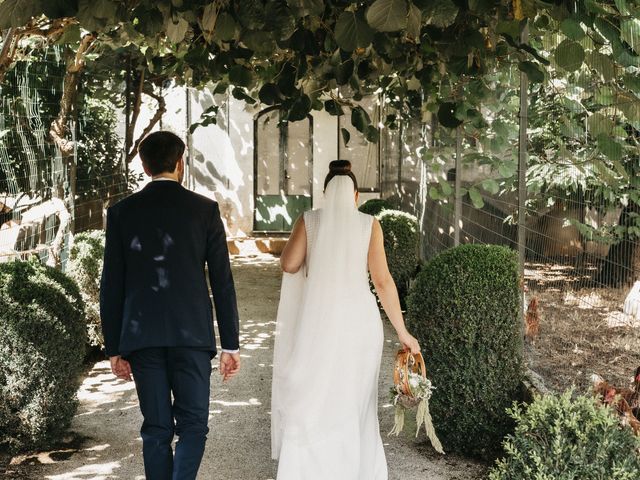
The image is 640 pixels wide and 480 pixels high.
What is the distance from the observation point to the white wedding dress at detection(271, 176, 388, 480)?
16.2 ft

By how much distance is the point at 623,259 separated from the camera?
476cm

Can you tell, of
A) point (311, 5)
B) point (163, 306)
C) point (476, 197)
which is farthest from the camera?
point (476, 197)

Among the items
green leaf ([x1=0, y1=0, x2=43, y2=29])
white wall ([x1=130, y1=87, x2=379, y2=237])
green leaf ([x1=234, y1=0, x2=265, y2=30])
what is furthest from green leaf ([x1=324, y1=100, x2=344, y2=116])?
white wall ([x1=130, y1=87, x2=379, y2=237])

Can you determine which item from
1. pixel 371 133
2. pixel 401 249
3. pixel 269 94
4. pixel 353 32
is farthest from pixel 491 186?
pixel 401 249

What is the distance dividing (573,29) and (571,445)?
6.93ft

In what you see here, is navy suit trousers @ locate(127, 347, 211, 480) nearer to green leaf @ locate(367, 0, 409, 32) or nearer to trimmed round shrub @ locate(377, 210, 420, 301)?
green leaf @ locate(367, 0, 409, 32)

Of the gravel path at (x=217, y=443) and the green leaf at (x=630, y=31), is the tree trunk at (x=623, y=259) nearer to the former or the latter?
the gravel path at (x=217, y=443)

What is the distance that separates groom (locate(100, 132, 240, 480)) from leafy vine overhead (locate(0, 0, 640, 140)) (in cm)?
79

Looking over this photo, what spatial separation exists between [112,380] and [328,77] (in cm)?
436

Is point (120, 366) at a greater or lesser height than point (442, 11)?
lesser

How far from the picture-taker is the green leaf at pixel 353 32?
2.87 m

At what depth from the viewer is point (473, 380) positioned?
210 inches

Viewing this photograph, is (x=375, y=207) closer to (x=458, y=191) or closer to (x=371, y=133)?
(x=458, y=191)

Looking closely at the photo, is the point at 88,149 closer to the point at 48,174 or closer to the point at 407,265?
the point at 48,174
